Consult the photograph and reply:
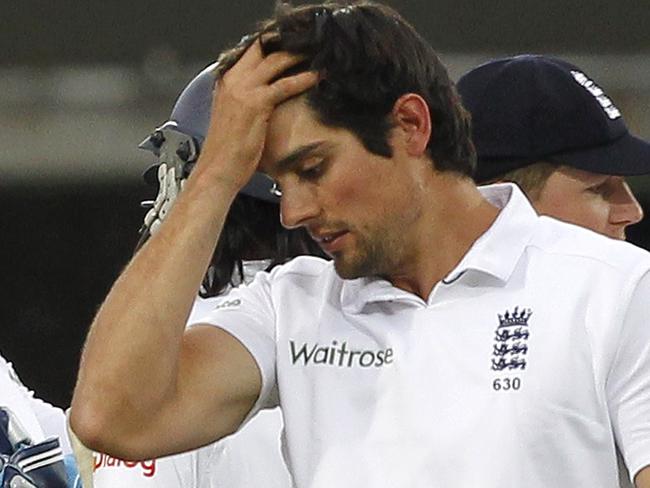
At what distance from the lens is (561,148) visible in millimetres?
3527

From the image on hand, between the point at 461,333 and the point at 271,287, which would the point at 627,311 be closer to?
the point at 461,333

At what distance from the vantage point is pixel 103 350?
2844 mm

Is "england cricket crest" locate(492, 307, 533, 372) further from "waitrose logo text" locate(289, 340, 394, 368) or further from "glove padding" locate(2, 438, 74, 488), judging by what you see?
"glove padding" locate(2, 438, 74, 488)

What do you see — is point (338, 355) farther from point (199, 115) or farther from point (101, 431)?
point (199, 115)

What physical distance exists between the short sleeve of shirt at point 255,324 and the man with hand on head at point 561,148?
25.0 inches

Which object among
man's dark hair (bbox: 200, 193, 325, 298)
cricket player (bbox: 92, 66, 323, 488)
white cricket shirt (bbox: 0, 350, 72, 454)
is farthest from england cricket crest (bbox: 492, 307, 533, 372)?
white cricket shirt (bbox: 0, 350, 72, 454)

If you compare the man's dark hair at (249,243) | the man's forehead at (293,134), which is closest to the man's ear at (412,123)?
the man's forehead at (293,134)

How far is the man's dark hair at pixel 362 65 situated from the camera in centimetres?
290

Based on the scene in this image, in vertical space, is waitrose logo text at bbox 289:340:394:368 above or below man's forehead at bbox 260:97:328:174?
→ below

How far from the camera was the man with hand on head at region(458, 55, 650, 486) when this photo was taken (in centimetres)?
353

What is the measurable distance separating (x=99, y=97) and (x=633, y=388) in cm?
672

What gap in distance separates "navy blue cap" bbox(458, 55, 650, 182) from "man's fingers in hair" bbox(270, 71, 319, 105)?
0.73 metres

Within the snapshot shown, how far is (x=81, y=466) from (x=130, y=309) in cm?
85

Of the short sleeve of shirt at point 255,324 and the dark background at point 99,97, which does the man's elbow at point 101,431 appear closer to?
the short sleeve of shirt at point 255,324
